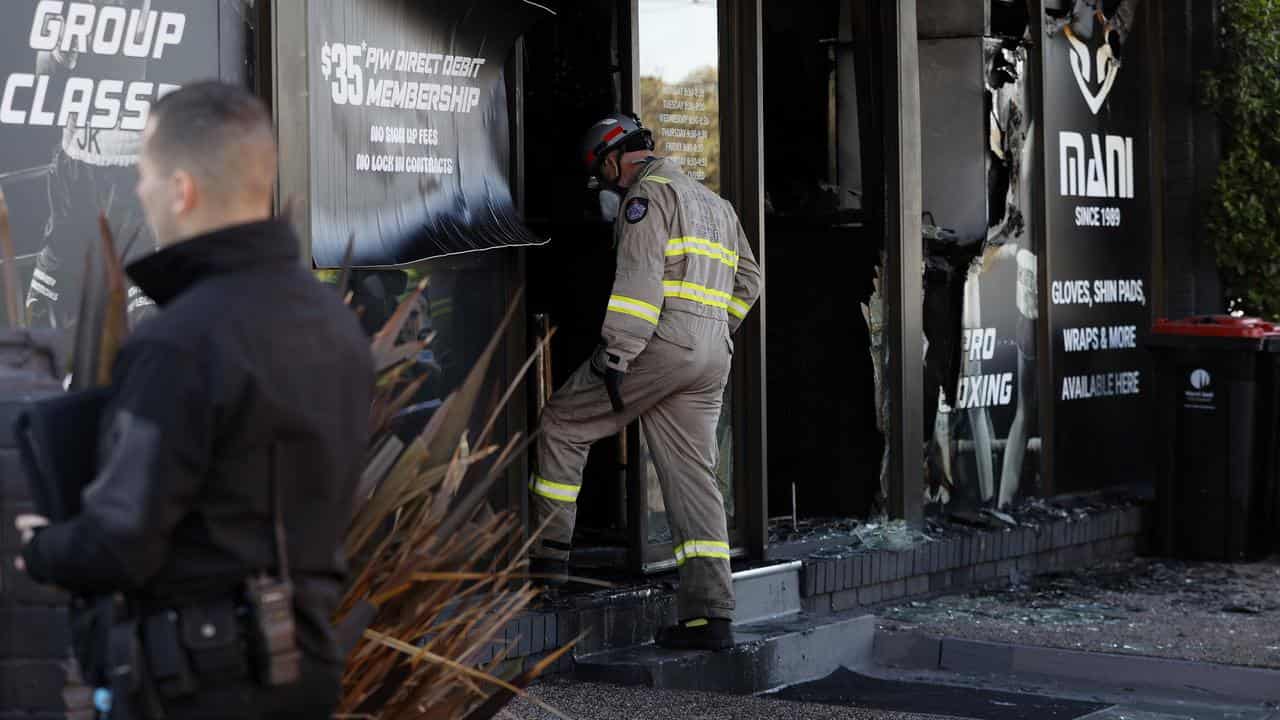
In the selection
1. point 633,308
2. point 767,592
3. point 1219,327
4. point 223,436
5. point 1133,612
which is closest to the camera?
point 223,436

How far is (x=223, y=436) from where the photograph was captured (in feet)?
8.80

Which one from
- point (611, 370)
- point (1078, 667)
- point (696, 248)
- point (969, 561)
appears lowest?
point (1078, 667)

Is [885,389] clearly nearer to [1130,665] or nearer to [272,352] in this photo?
→ [1130,665]

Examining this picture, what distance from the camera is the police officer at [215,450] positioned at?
2635 millimetres

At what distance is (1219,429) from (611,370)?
443 cm

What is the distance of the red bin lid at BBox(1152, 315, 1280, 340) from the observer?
31.5ft

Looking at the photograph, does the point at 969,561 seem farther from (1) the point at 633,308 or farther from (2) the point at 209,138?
(2) the point at 209,138

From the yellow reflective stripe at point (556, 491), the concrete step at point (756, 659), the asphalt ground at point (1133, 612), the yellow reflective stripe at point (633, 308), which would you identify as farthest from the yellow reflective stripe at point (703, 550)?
the asphalt ground at point (1133, 612)

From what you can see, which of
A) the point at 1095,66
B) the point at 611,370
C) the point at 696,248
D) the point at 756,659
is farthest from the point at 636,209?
the point at 1095,66

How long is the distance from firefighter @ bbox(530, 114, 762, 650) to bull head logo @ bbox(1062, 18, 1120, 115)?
3.83 meters

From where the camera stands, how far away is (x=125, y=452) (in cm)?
263

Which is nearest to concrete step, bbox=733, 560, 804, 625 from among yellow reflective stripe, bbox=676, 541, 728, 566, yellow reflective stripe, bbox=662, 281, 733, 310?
yellow reflective stripe, bbox=676, 541, 728, 566

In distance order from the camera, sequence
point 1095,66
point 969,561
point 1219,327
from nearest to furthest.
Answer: point 969,561, point 1219,327, point 1095,66

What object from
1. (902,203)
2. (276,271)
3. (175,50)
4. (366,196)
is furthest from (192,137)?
(902,203)
